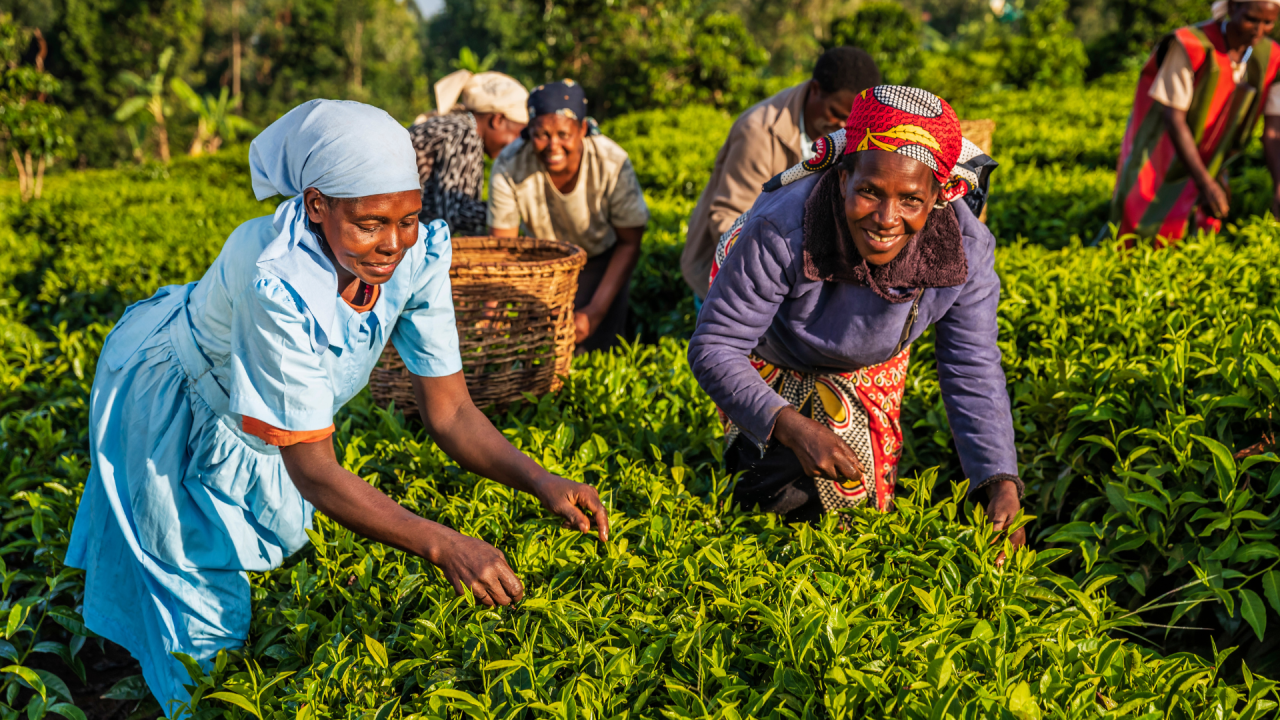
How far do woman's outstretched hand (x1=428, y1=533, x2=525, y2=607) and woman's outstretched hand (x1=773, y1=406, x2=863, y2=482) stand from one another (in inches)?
30.1

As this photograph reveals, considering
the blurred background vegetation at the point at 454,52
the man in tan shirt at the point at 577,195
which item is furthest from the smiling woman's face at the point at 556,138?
the blurred background vegetation at the point at 454,52

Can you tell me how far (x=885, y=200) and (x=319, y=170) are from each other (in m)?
1.28

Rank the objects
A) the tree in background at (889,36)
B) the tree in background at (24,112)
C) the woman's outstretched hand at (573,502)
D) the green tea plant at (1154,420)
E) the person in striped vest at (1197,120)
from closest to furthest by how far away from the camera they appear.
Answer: the woman's outstretched hand at (573,502), the green tea plant at (1154,420), the person in striped vest at (1197,120), the tree in background at (24,112), the tree in background at (889,36)

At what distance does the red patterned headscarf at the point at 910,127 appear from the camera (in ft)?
6.46

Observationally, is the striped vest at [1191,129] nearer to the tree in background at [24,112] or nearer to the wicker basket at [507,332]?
→ the wicker basket at [507,332]

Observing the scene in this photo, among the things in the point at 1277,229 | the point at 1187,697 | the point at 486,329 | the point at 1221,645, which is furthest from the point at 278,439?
the point at 1277,229

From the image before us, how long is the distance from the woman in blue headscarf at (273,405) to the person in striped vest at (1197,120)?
13.0 ft

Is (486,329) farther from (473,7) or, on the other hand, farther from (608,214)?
(473,7)

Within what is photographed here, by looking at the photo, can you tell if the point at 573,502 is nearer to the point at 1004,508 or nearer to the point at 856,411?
the point at 856,411

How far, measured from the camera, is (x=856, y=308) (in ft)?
7.34

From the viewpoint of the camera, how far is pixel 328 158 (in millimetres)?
1660

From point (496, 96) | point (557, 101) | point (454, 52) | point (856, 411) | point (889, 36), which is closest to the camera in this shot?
point (856, 411)

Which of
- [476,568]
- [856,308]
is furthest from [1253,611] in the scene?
[476,568]

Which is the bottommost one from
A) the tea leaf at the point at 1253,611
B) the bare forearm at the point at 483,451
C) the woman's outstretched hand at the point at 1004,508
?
the tea leaf at the point at 1253,611
